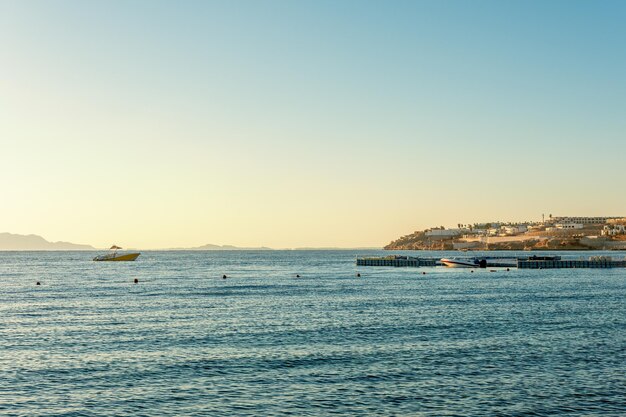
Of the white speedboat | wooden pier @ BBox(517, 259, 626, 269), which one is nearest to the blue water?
wooden pier @ BBox(517, 259, 626, 269)

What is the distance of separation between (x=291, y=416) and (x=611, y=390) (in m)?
16.3

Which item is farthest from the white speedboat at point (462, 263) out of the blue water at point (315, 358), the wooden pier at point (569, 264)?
the blue water at point (315, 358)

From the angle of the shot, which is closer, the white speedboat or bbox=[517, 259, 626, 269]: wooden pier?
bbox=[517, 259, 626, 269]: wooden pier

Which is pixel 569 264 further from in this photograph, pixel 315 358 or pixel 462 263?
pixel 315 358

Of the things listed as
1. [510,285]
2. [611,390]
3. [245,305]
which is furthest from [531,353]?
[510,285]

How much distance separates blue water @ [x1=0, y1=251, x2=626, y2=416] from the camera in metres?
31.8

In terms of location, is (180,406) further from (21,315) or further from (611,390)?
(21,315)

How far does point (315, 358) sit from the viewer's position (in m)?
42.3

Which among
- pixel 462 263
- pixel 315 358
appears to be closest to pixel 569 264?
pixel 462 263

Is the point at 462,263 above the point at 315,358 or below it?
above

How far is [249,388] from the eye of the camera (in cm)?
3459

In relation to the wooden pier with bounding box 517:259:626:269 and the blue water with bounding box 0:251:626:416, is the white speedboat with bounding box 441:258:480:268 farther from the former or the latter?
the blue water with bounding box 0:251:626:416

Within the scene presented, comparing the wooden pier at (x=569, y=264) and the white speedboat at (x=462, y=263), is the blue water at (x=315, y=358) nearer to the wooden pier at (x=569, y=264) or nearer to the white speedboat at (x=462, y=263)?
the wooden pier at (x=569, y=264)

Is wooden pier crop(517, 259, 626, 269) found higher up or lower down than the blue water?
higher up
